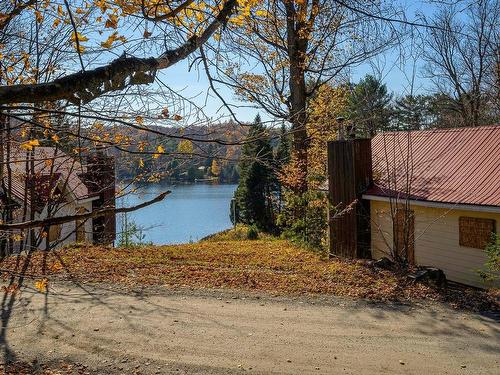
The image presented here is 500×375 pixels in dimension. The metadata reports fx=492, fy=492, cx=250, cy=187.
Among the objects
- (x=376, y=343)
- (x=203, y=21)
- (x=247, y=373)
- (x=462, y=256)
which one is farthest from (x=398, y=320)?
(x=462, y=256)

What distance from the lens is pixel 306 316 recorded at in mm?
7551

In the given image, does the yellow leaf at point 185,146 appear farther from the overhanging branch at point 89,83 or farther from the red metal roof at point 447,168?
the red metal roof at point 447,168

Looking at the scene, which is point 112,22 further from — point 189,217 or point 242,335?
point 189,217

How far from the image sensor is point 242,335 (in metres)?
6.71

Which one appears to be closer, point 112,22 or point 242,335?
point 112,22

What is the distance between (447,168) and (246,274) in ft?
27.2

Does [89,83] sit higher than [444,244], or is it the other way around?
[89,83]

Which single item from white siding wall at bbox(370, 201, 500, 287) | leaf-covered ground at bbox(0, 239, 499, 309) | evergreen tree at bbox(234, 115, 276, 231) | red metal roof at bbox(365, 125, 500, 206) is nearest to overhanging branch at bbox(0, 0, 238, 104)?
leaf-covered ground at bbox(0, 239, 499, 309)

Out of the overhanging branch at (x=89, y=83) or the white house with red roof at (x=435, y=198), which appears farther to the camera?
the white house with red roof at (x=435, y=198)

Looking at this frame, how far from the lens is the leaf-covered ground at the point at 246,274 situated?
8914 millimetres

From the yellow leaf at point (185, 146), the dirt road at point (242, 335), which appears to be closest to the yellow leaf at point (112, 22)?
the yellow leaf at point (185, 146)

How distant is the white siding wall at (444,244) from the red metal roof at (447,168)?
0.51 metres

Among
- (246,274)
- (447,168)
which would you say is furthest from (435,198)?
(246,274)

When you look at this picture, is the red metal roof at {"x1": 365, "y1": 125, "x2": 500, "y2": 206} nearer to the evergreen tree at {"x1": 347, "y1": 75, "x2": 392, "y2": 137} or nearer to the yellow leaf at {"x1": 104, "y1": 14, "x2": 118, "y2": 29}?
the evergreen tree at {"x1": 347, "y1": 75, "x2": 392, "y2": 137}
